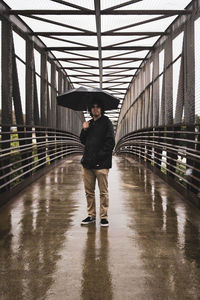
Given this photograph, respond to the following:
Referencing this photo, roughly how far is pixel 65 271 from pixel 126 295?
0.70m

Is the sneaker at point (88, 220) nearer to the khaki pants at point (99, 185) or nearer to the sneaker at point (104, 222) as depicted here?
the khaki pants at point (99, 185)

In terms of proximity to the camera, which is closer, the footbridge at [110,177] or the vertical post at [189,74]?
the footbridge at [110,177]

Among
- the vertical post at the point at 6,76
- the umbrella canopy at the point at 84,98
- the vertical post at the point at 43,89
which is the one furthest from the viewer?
the vertical post at the point at 43,89

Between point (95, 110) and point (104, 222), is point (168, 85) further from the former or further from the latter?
point (104, 222)

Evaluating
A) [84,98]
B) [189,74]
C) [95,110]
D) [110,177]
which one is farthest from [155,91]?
[95,110]

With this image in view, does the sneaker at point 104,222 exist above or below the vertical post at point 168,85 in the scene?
below

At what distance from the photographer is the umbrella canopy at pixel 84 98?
517 centimetres

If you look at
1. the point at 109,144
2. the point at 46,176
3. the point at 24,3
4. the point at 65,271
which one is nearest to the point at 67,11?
the point at 24,3

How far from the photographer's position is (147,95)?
16531mm

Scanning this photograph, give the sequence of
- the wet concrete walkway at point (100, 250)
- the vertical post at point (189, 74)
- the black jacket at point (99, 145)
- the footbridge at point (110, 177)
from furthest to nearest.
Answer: the vertical post at point (189, 74), the black jacket at point (99, 145), the footbridge at point (110, 177), the wet concrete walkway at point (100, 250)

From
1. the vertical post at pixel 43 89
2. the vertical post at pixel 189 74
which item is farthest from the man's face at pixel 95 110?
the vertical post at pixel 43 89

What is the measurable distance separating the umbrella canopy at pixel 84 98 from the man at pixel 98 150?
0.22 m

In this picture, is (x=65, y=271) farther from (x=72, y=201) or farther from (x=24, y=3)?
(x=24, y=3)

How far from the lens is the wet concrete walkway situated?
3012mm
